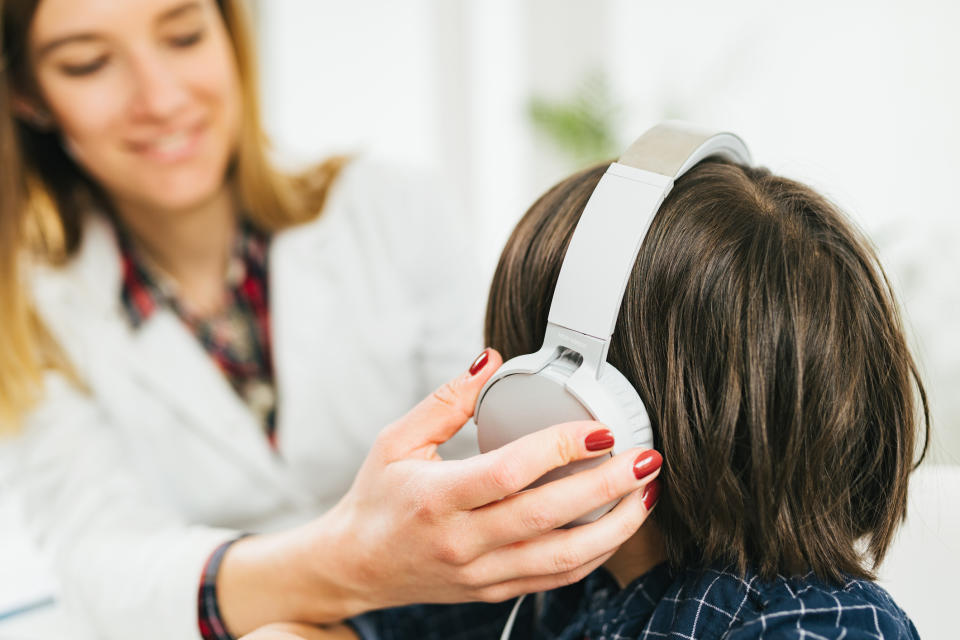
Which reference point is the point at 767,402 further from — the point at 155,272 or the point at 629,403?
the point at 155,272

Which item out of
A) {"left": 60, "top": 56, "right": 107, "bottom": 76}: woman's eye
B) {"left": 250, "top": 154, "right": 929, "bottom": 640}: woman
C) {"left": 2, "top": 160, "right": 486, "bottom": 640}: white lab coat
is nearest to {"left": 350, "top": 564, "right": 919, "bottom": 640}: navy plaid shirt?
{"left": 250, "top": 154, "right": 929, "bottom": 640}: woman

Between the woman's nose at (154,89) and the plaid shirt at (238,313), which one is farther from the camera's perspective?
the plaid shirt at (238,313)

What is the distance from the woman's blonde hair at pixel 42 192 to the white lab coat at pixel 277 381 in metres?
0.03

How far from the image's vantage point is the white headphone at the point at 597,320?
528 millimetres

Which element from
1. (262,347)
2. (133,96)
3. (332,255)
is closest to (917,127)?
(332,255)

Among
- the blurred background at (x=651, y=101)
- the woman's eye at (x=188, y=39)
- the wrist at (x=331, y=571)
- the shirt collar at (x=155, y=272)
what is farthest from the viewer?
the blurred background at (x=651, y=101)

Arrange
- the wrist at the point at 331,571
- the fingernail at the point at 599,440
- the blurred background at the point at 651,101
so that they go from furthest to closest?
the blurred background at the point at 651,101 → the wrist at the point at 331,571 → the fingernail at the point at 599,440

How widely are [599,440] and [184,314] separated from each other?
86 centimetres

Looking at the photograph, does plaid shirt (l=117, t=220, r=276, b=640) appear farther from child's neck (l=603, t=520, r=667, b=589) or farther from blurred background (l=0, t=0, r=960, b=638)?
child's neck (l=603, t=520, r=667, b=589)

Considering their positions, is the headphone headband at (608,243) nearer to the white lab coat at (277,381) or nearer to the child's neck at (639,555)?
the child's neck at (639,555)

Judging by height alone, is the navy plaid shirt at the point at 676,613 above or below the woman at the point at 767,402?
below

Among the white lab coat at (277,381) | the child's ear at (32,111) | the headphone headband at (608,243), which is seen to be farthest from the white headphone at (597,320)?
the child's ear at (32,111)

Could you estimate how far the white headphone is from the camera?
0.53m

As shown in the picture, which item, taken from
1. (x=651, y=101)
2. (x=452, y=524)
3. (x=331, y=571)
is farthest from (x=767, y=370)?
(x=651, y=101)
